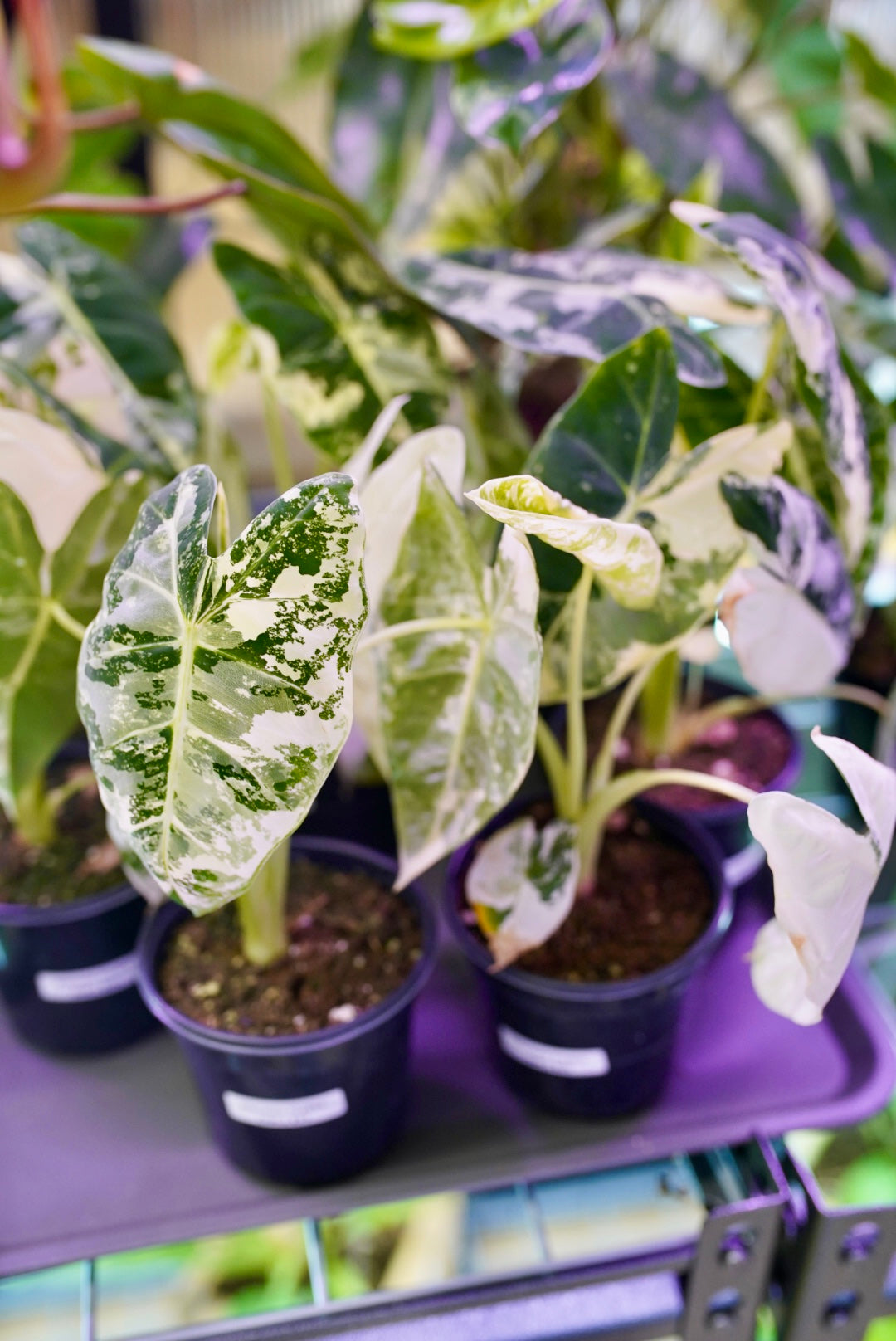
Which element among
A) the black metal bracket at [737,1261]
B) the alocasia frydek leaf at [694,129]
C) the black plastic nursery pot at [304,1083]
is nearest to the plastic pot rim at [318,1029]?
the black plastic nursery pot at [304,1083]

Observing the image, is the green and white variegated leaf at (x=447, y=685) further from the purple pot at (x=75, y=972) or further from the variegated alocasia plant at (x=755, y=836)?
the purple pot at (x=75, y=972)

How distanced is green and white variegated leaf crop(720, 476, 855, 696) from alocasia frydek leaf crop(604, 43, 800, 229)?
451 mm

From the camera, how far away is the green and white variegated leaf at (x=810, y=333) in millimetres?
564

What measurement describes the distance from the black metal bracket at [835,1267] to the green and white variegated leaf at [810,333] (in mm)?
409

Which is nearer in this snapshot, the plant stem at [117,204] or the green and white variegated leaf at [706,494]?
the green and white variegated leaf at [706,494]

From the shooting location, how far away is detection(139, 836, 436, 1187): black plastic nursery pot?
594 millimetres

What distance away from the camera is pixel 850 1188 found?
2.26 feet

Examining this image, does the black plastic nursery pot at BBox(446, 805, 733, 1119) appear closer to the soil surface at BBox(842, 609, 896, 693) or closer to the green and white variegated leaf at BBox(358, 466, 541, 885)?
the green and white variegated leaf at BBox(358, 466, 541, 885)

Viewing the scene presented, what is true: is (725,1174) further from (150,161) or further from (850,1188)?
(150,161)

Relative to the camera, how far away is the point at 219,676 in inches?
16.6

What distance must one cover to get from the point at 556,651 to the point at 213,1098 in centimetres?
34

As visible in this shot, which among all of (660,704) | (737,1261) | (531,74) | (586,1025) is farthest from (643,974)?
(531,74)

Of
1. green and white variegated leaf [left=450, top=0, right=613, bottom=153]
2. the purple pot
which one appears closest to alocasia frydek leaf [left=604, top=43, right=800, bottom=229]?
green and white variegated leaf [left=450, top=0, right=613, bottom=153]

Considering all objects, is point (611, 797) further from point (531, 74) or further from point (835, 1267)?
point (531, 74)
